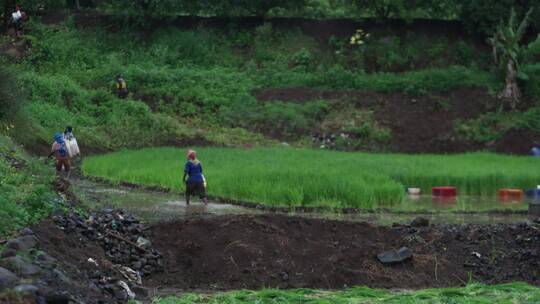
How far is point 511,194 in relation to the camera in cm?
2606

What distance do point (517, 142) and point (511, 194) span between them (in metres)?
8.87

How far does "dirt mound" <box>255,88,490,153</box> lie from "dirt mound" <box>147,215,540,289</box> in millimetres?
16665

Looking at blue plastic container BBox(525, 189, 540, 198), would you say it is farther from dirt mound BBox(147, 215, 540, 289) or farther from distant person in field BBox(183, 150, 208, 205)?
distant person in field BBox(183, 150, 208, 205)

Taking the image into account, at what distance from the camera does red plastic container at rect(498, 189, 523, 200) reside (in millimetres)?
25922

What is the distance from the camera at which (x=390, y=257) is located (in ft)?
57.1

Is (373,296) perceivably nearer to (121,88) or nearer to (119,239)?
(119,239)

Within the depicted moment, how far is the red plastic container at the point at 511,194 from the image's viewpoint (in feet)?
85.0

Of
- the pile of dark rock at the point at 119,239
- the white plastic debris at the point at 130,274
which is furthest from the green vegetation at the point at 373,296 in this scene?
the pile of dark rock at the point at 119,239

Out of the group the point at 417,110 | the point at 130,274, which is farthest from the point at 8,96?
the point at 417,110

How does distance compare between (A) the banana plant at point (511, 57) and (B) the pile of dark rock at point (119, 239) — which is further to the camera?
(A) the banana plant at point (511, 57)

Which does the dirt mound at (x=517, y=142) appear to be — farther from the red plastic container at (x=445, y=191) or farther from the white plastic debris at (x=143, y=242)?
the white plastic debris at (x=143, y=242)

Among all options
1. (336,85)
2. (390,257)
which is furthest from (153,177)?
(336,85)

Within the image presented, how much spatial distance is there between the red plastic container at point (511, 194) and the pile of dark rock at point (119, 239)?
37.4 feet

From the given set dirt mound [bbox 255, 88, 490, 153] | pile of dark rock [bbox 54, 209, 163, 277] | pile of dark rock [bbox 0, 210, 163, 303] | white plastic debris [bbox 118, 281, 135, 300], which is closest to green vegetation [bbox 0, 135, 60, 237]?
pile of dark rock [bbox 0, 210, 163, 303]
